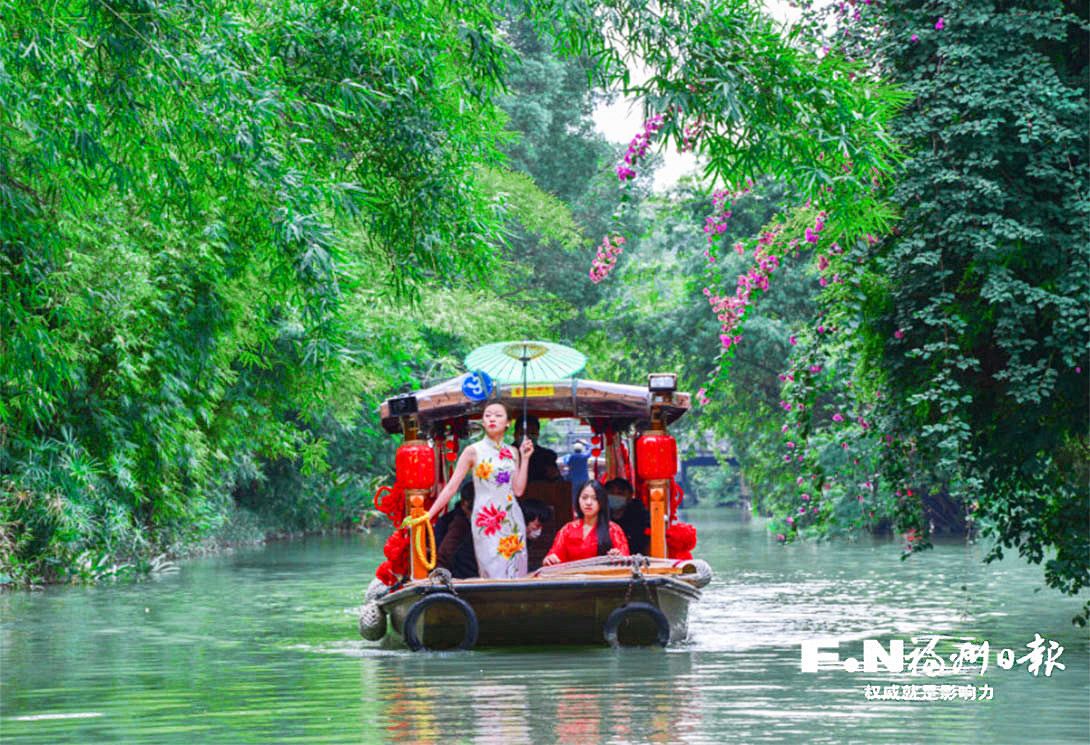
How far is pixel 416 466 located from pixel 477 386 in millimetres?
918

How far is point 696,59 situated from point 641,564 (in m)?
4.68

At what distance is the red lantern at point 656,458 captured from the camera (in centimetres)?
1466

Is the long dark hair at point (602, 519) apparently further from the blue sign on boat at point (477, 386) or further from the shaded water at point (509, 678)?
the blue sign on boat at point (477, 386)

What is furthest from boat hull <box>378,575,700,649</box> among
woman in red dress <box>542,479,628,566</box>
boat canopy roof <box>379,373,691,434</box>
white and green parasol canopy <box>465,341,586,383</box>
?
white and green parasol canopy <box>465,341,586,383</box>

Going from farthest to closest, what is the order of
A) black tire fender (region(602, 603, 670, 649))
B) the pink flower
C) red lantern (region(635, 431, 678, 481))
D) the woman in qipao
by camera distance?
red lantern (region(635, 431, 678, 481)) → the pink flower → the woman in qipao → black tire fender (region(602, 603, 670, 649))

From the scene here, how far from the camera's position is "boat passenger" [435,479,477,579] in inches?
579

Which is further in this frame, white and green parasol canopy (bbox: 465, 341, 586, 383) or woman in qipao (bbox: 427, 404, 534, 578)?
white and green parasol canopy (bbox: 465, 341, 586, 383)

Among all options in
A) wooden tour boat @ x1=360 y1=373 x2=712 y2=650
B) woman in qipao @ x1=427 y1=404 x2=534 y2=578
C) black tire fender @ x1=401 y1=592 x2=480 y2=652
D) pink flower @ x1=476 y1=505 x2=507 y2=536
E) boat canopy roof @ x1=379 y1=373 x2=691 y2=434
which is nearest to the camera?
black tire fender @ x1=401 y1=592 x2=480 y2=652

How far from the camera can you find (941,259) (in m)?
12.4

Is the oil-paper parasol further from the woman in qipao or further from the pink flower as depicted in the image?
the pink flower

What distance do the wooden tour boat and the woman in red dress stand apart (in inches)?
Answer: 16.1

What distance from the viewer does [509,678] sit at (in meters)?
11.9

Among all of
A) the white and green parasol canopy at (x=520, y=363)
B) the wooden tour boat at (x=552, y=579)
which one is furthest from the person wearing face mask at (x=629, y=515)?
the white and green parasol canopy at (x=520, y=363)

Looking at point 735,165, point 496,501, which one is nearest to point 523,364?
point 496,501
